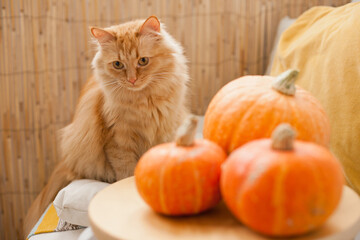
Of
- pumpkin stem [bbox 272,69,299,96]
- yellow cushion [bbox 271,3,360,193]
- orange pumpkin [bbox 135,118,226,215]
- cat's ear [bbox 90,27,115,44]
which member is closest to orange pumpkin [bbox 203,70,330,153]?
pumpkin stem [bbox 272,69,299,96]

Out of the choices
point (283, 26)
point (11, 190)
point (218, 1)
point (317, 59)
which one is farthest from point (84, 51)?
point (317, 59)

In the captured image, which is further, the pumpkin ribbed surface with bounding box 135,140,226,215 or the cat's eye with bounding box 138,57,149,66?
the cat's eye with bounding box 138,57,149,66

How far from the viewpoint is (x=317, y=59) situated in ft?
4.79

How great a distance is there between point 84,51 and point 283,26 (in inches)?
48.6

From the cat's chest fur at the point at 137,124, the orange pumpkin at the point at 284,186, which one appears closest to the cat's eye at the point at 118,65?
the cat's chest fur at the point at 137,124

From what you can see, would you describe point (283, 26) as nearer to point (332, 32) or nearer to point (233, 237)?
point (332, 32)

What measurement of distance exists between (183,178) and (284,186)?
0.19 meters

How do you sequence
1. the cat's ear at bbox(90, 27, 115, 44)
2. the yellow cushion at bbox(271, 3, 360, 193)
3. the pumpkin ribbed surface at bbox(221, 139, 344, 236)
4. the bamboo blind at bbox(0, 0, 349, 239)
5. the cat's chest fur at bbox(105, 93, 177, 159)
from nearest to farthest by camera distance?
the pumpkin ribbed surface at bbox(221, 139, 344, 236) → the yellow cushion at bbox(271, 3, 360, 193) → the cat's ear at bbox(90, 27, 115, 44) → the cat's chest fur at bbox(105, 93, 177, 159) → the bamboo blind at bbox(0, 0, 349, 239)

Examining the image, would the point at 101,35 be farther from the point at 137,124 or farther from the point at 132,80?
the point at 137,124

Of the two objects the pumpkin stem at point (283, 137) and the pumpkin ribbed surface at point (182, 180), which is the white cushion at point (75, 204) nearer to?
the pumpkin ribbed surface at point (182, 180)

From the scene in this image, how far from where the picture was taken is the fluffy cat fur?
146cm

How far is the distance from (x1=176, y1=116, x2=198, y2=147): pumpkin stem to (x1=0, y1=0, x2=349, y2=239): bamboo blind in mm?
1576

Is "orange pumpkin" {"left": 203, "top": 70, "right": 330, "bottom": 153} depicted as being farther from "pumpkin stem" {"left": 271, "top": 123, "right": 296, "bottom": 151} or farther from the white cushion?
Result: the white cushion

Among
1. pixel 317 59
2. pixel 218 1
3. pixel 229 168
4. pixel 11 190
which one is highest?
pixel 218 1
